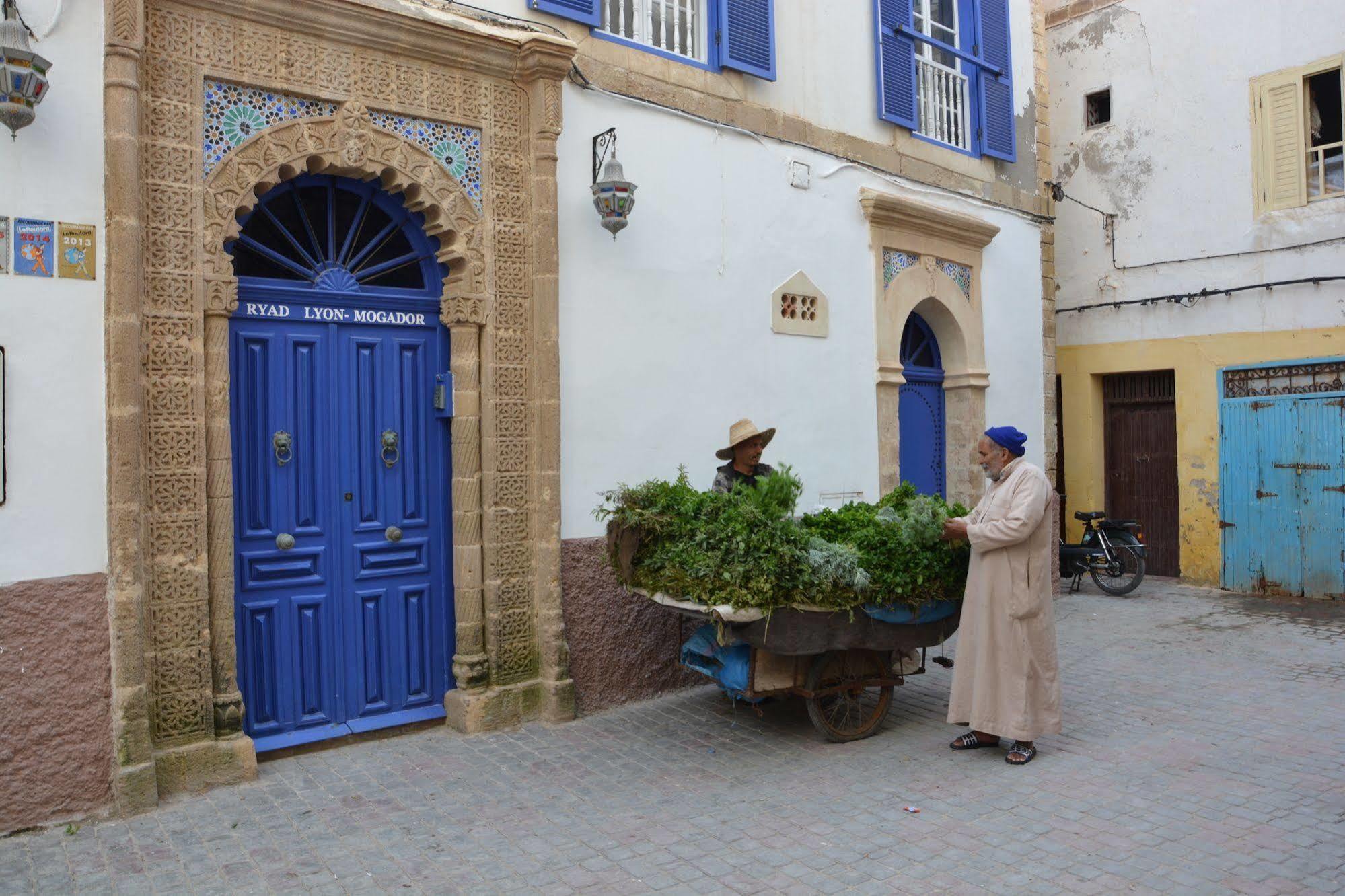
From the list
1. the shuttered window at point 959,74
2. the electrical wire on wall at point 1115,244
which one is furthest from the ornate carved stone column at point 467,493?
the electrical wire on wall at point 1115,244

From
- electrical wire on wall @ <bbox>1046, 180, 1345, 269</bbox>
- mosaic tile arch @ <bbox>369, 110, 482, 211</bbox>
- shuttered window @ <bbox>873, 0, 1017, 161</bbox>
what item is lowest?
mosaic tile arch @ <bbox>369, 110, 482, 211</bbox>

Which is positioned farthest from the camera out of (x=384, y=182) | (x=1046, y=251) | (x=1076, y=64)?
(x=1076, y=64)

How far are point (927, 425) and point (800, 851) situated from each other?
19.2 ft

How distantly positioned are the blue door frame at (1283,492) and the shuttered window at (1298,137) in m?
1.79

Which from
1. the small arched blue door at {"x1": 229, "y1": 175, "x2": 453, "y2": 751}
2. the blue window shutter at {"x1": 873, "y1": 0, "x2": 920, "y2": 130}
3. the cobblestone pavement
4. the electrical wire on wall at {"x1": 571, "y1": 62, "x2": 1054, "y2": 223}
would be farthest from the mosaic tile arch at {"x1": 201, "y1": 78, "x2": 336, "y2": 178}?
the blue window shutter at {"x1": 873, "y1": 0, "x2": 920, "y2": 130}

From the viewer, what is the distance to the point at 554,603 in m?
6.00

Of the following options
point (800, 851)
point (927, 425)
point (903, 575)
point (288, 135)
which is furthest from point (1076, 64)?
point (800, 851)

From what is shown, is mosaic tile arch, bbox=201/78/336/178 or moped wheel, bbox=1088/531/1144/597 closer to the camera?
mosaic tile arch, bbox=201/78/336/178

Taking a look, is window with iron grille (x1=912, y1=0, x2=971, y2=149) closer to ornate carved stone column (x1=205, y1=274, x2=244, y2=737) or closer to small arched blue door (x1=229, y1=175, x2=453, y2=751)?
small arched blue door (x1=229, y1=175, x2=453, y2=751)

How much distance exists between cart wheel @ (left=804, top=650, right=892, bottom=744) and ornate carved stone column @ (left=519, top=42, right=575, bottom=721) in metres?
1.47

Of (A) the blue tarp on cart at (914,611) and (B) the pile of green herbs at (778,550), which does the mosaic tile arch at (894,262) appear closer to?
(B) the pile of green herbs at (778,550)

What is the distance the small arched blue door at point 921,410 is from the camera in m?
9.12

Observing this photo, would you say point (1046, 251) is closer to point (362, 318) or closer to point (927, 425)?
point (927, 425)

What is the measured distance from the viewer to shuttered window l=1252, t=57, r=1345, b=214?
1041 centimetres
